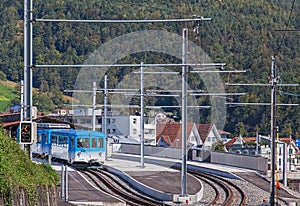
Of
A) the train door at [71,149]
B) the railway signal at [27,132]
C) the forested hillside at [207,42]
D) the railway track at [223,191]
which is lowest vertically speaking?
the railway track at [223,191]

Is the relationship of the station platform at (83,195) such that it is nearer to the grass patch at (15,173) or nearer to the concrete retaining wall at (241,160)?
the grass patch at (15,173)

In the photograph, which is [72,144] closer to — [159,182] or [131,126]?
[159,182]

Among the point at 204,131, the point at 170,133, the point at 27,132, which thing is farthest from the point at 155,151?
the point at 27,132

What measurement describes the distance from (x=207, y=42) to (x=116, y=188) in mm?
34710

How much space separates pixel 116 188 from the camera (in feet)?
84.4

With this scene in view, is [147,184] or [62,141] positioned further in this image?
[62,141]

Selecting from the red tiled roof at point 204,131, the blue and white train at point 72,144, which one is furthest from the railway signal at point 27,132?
the red tiled roof at point 204,131

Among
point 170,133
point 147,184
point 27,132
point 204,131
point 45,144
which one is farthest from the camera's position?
point 170,133

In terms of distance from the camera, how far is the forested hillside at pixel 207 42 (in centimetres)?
5703

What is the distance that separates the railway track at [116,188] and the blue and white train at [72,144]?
99cm

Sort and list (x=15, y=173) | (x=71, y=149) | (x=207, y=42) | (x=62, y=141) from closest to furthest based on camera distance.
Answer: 1. (x=15, y=173)
2. (x=71, y=149)
3. (x=62, y=141)
4. (x=207, y=42)

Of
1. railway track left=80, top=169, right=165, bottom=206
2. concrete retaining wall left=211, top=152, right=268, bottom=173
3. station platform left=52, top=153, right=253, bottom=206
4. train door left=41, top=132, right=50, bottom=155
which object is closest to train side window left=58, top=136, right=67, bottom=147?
train door left=41, top=132, right=50, bottom=155

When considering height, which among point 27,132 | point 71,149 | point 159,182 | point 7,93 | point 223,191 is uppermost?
point 7,93

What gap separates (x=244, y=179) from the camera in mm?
29406
